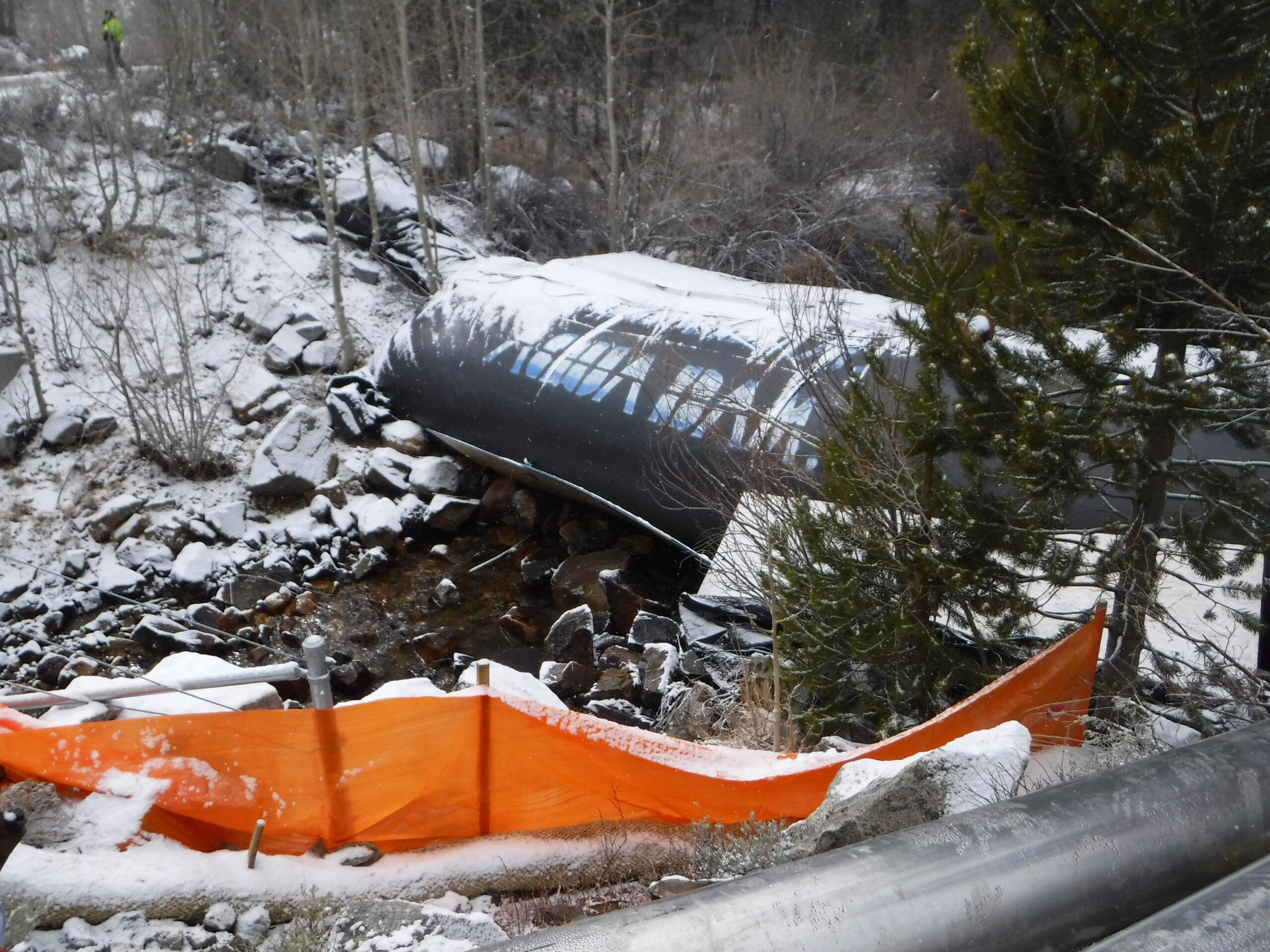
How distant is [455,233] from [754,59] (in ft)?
27.5

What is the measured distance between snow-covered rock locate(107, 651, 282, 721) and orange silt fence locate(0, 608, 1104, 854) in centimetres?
37

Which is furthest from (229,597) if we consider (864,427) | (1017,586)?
(1017,586)

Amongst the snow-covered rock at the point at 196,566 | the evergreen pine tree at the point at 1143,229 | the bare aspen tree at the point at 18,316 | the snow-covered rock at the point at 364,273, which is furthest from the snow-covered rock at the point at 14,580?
the evergreen pine tree at the point at 1143,229

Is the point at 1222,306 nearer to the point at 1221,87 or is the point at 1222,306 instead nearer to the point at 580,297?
the point at 1221,87

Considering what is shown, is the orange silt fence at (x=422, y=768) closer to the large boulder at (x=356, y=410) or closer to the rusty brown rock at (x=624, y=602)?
the rusty brown rock at (x=624, y=602)

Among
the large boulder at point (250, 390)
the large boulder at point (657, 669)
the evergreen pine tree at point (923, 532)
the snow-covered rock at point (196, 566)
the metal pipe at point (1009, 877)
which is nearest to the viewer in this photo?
the metal pipe at point (1009, 877)

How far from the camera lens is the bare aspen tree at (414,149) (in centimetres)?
1262

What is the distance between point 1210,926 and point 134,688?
4.43 metres

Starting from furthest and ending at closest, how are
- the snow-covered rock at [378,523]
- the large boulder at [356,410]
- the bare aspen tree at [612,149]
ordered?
the bare aspen tree at [612,149] → the large boulder at [356,410] → the snow-covered rock at [378,523]

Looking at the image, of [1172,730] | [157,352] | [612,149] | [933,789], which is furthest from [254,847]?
[612,149]

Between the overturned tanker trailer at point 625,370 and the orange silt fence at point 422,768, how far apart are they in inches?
112

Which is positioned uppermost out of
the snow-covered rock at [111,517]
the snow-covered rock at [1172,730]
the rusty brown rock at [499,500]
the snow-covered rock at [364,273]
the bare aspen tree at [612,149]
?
the bare aspen tree at [612,149]

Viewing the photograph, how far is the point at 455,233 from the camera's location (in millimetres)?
16531

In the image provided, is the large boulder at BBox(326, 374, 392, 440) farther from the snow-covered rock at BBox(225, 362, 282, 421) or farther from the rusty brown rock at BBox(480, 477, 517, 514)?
the rusty brown rock at BBox(480, 477, 517, 514)
